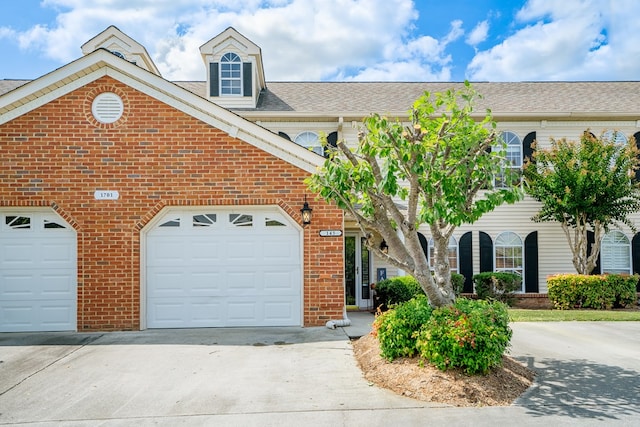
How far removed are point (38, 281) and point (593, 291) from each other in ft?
43.1

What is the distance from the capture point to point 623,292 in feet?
45.4

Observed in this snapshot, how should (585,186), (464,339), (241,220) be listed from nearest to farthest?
(464,339) → (241,220) → (585,186)

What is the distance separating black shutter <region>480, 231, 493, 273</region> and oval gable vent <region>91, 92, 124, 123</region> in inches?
415

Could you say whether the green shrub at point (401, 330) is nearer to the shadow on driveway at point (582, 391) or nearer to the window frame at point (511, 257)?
the shadow on driveway at point (582, 391)

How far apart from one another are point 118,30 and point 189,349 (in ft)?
39.4

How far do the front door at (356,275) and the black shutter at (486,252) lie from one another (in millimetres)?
3520

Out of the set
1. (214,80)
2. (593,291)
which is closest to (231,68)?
(214,80)

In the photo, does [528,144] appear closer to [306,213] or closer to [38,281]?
[306,213]

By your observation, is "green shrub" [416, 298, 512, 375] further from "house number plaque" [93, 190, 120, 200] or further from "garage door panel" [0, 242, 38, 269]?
"garage door panel" [0, 242, 38, 269]

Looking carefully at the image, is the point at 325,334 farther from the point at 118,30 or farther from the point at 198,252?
the point at 118,30

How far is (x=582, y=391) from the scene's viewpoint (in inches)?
237

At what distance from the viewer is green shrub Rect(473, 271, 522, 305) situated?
14695mm

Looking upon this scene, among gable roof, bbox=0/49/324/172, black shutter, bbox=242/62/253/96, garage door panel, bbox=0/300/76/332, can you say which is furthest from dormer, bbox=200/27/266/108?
garage door panel, bbox=0/300/76/332

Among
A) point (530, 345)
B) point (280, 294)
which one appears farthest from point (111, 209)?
point (530, 345)
